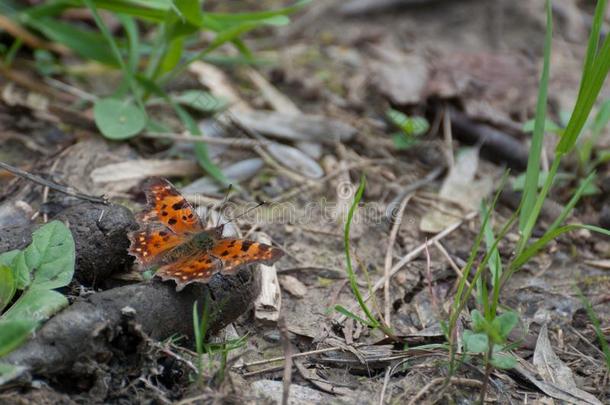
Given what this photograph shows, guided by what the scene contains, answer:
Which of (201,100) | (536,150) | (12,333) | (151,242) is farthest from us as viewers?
(201,100)

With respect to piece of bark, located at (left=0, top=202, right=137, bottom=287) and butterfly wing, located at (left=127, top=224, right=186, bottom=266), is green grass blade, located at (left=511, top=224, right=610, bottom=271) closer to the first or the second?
butterfly wing, located at (left=127, top=224, right=186, bottom=266)

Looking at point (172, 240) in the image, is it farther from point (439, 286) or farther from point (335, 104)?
point (335, 104)

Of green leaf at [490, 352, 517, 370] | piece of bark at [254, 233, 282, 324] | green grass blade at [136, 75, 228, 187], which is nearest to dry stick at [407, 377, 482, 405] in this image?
green leaf at [490, 352, 517, 370]

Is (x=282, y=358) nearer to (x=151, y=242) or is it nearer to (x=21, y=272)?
(x=151, y=242)

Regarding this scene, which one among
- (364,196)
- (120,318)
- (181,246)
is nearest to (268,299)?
(181,246)

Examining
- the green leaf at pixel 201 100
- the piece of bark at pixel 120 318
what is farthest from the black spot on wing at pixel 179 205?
the green leaf at pixel 201 100

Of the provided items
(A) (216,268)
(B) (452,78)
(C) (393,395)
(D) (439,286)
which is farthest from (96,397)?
(B) (452,78)
